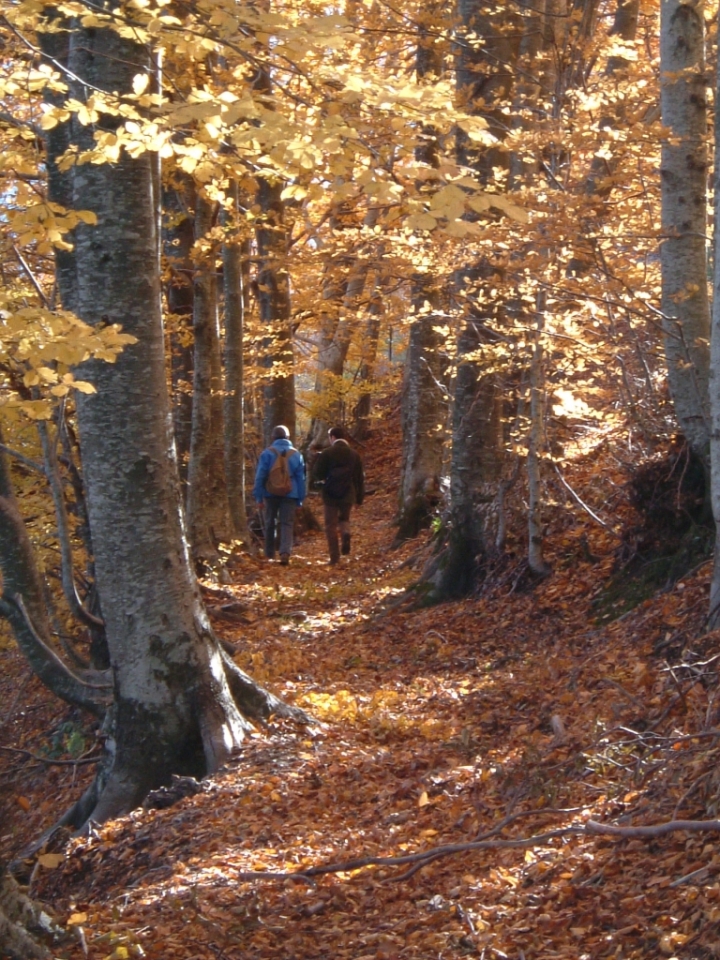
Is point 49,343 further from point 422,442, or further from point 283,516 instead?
point 422,442

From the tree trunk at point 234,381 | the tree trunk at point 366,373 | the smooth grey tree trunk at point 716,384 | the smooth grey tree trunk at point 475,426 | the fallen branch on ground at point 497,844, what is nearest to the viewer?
the fallen branch on ground at point 497,844

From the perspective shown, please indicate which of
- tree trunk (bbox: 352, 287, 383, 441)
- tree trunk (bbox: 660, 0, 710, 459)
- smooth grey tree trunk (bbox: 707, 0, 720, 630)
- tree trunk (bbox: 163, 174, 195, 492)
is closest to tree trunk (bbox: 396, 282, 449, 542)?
tree trunk (bbox: 163, 174, 195, 492)

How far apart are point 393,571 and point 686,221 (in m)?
6.62

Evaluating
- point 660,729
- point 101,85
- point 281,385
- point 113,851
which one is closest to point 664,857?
point 660,729

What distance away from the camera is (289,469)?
46.5 feet

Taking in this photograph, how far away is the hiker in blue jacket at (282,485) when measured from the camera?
1409 cm

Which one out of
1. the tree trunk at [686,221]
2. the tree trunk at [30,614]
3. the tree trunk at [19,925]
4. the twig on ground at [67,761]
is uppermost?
the tree trunk at [686,221]

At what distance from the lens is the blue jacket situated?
1409cm

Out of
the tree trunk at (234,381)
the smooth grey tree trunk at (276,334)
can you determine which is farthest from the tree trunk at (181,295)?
the smooth grey tree trunk at (276,334)

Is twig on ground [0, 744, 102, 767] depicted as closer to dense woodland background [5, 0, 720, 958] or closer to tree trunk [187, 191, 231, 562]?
dense woodland background [5, 0, 720, 958]

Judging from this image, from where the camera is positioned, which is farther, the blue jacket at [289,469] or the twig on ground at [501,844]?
the blue jacket at [289,469]

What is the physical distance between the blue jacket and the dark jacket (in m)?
0.28

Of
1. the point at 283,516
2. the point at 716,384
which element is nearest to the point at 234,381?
the point at 283,516

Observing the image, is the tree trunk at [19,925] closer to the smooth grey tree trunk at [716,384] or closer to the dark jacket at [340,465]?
the smooth grey tree trunk at [716,384]
